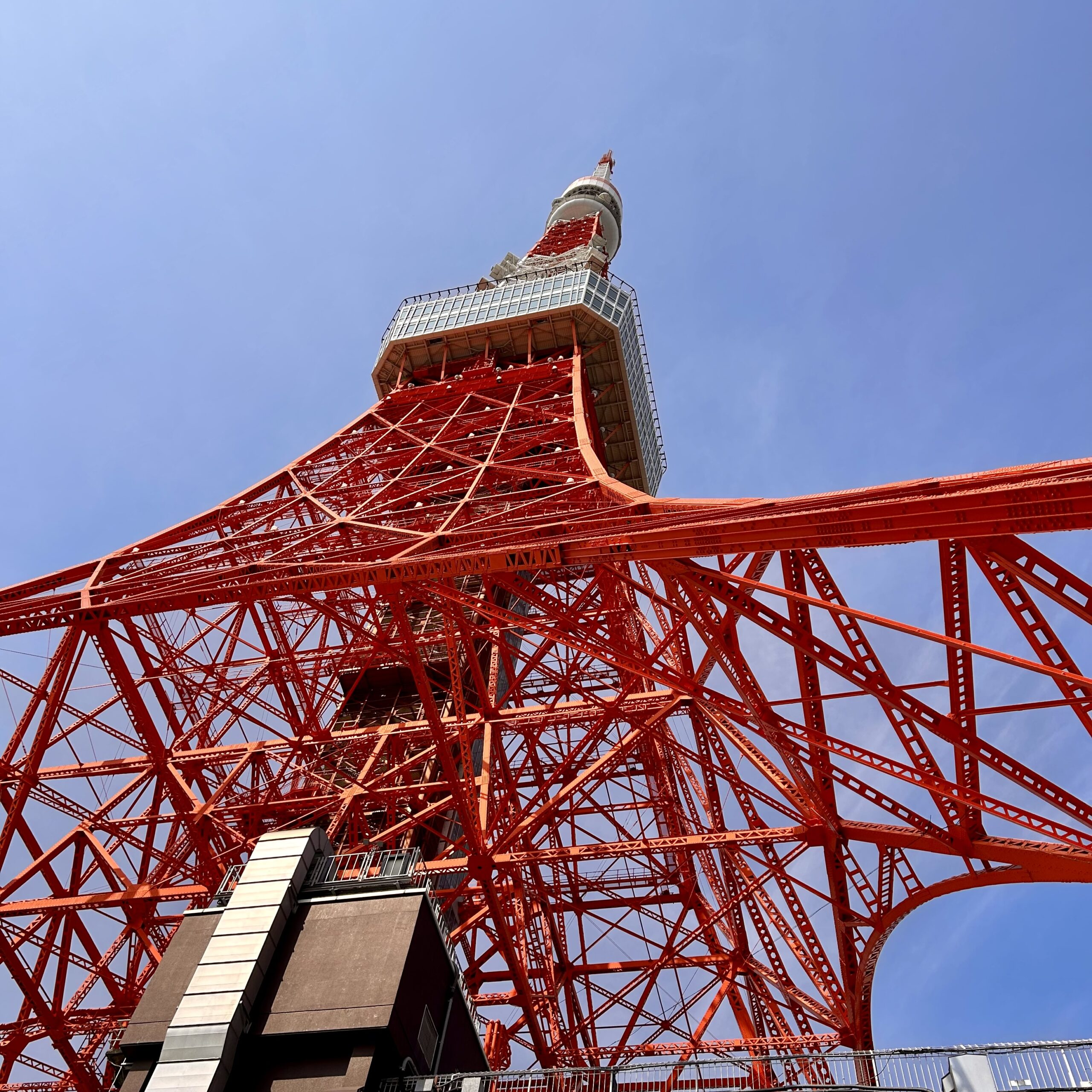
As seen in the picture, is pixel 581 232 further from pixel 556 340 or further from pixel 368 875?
pixel 368 875

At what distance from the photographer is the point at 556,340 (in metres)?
31.0

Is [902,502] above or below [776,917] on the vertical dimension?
below

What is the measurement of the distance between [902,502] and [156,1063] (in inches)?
380

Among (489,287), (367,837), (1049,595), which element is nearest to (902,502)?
(1049,595)

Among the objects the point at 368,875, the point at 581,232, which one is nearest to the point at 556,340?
the point at 581,232

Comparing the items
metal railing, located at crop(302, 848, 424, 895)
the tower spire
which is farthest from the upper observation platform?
metal railing, located at crop(302, 848, 424, 895)

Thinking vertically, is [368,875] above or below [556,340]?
below

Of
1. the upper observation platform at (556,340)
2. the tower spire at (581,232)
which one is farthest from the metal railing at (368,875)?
the tower spire at (581,232)

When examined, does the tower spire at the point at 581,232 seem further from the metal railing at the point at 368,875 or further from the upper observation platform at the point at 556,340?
the metal railing at the point at 368,875

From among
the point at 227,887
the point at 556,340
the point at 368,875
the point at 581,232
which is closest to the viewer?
the point at 227,887

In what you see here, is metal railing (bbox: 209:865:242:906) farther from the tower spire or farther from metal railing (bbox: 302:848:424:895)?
the tower spire

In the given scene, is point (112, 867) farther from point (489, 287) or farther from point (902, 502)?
point (489, 287)

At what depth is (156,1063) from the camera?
10797 mm

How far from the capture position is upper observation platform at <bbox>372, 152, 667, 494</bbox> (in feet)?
101
